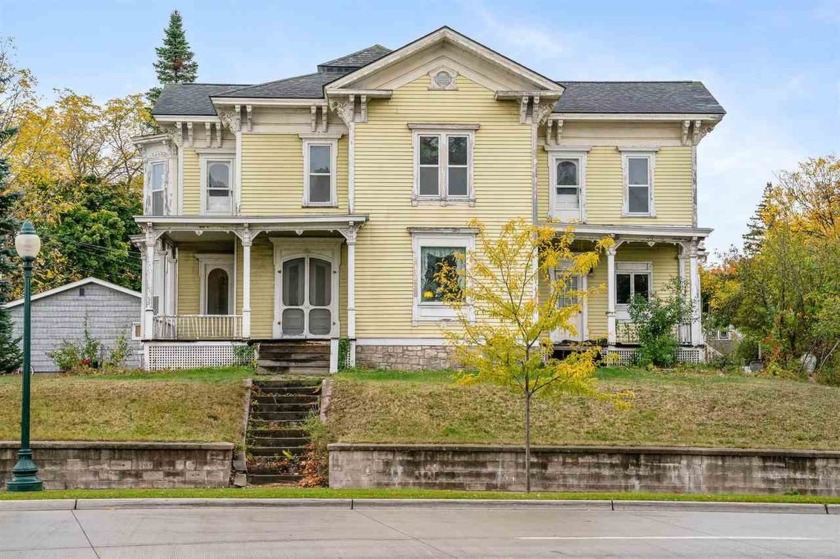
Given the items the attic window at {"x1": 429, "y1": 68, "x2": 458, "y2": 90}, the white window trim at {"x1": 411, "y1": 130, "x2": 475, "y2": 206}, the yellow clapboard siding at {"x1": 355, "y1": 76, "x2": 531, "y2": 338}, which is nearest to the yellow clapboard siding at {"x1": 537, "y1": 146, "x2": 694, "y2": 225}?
the yellow clapboard siding at {"x1": 355, "y1": 76, "x2": 531, "y2": 338}

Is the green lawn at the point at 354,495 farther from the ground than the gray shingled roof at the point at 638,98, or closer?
closer

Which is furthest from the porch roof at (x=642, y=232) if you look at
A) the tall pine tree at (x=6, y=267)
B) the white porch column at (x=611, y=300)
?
the tall pine tree at (x=6, y=267)

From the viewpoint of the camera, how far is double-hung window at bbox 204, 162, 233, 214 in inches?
1222

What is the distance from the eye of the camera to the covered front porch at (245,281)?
2817cm

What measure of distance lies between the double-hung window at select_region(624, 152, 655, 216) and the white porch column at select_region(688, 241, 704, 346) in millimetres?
→ 1733

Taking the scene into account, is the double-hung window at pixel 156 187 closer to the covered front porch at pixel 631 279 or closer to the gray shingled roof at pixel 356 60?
the gray shingled roof at pixel 356 60

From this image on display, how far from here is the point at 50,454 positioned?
19.5 meters

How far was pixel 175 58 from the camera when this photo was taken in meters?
63.4

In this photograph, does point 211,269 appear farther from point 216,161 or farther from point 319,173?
point 319,173

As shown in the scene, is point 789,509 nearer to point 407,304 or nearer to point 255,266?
point 407,304

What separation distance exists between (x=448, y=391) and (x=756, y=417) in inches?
260

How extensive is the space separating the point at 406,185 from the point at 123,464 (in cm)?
1212

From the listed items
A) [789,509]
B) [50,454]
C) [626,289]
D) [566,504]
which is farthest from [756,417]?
[50,454]

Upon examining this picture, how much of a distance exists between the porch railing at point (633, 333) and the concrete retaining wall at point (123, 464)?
1407cm
